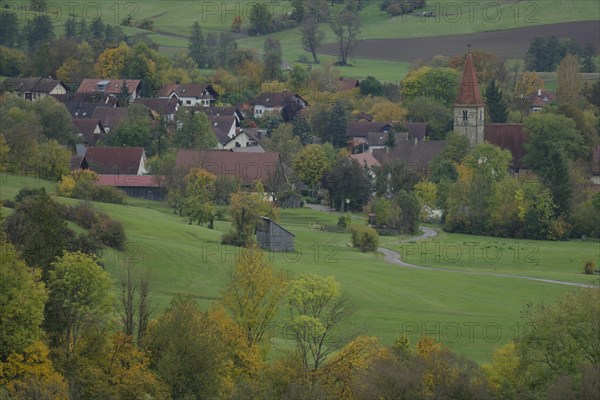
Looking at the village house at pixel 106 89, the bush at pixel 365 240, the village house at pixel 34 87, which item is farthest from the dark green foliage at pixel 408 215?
the village house at pixel 34 87

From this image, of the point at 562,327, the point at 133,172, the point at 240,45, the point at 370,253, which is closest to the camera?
the point at 562,327

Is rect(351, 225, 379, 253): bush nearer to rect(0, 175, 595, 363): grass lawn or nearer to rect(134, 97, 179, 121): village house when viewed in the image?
rect(0, 175, 595, 363): grass lawn

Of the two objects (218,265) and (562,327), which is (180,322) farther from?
(218,265)

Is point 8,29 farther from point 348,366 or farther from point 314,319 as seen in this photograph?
point 348,366

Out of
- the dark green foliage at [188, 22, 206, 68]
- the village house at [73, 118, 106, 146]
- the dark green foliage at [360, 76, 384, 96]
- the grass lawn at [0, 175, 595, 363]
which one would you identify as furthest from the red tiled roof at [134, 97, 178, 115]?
the grass lawn at [0, 175, 595, 363]

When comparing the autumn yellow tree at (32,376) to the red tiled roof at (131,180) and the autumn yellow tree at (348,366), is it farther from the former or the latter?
the red tiled roof at (131,180)

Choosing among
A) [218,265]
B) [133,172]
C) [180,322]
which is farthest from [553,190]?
[180,322]

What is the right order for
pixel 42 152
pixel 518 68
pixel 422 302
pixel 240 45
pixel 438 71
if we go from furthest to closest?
pixel 240 45, pixel 518 68, pixel 438 71, pixel 42 152, pixel 422 302
